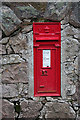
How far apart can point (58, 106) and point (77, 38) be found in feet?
4.69

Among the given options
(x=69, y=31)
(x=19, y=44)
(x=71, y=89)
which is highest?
(x=69, y=31)

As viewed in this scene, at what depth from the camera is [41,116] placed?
9.54 feet

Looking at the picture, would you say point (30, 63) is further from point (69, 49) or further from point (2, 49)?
point (69, 49)

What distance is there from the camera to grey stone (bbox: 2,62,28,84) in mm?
2873

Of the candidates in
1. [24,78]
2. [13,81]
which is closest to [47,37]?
[24,78]

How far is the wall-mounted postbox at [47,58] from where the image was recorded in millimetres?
2848

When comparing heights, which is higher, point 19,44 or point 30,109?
point 19,44

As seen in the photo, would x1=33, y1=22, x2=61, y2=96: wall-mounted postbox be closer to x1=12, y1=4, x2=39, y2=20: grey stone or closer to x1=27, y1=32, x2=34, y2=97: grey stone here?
x1=27, y1=32, x2=34, y2=97: grey stone

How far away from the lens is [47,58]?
289 centimetres

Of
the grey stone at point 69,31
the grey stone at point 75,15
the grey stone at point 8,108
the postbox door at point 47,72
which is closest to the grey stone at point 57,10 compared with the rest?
the grey stone at point 75,15

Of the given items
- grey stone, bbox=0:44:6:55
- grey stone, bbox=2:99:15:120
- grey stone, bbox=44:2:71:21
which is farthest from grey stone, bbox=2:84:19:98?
grey stone, bbox=44:2:71:21

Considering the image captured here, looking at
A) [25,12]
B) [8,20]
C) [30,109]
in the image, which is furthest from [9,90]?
[25,12]

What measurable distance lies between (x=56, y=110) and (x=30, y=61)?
3.70 feet

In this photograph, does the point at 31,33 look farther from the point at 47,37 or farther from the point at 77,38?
the point at 77,38
